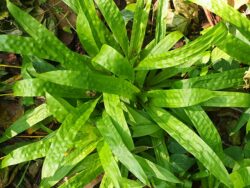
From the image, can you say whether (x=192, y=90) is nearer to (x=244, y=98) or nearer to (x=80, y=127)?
(x=244, y=98)

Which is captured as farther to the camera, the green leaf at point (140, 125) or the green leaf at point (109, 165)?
the green leaf at point (140, 125)

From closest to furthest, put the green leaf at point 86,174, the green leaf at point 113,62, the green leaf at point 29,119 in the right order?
1. the green leaf at point 113,62
2. the green leaf at point 86,174
3. the green leaf at point 29,119

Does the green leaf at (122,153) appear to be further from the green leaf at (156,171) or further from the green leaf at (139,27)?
the green leaf at (139,27)

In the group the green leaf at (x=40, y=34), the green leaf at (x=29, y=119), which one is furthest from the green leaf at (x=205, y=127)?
the green leaf at (x=29, y=119)

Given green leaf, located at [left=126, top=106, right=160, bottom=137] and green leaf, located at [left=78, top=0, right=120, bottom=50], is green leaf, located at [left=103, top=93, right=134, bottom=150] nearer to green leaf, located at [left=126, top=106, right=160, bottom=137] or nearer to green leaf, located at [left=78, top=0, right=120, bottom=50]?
green leaf, located at [left=126, top=106, right=160, bottom=137]

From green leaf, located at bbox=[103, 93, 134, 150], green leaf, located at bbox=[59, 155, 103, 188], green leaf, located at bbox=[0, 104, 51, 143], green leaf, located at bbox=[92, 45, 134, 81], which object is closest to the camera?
green leaf, located at bbox=[92, 45, 134, 81]

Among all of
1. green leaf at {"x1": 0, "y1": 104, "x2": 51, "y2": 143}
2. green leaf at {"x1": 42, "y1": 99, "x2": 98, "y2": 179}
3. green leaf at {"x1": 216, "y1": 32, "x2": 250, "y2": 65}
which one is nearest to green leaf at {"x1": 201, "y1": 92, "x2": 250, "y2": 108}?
green leaf at {"x1": 216, "y1": 32, "x2": 250, "y2": 65}
